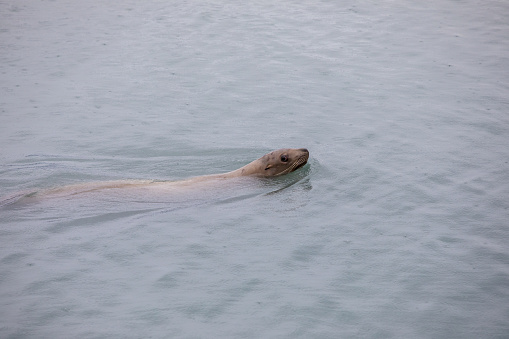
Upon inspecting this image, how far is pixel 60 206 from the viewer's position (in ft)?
26.4

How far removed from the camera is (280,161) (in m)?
9.00

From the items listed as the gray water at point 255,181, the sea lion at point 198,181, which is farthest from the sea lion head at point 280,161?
the gray water at point 255,181

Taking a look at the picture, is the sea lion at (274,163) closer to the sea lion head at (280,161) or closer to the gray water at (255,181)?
the sea lion head at (280,161)

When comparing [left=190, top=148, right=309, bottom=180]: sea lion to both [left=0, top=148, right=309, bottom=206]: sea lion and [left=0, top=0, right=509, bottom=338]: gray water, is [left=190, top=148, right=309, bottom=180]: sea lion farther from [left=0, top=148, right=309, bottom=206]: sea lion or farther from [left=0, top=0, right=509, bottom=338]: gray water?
[left=0, top=0, right=509, bottom=338]: gray water

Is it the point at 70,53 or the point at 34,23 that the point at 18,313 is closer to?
the point at 70,53

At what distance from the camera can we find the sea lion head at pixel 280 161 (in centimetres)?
899

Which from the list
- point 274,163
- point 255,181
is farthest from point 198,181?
point 274,163

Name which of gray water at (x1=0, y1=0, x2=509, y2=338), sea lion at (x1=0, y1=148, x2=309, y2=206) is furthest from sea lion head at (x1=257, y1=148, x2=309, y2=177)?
gray water at (x1=0, y1=0, x2=509, y2=338)

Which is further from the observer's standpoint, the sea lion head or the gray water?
the sea lion head

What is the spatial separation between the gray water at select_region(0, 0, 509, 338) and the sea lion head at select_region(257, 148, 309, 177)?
196mm

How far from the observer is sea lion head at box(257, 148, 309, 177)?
899cm

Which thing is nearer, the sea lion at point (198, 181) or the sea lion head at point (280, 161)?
the sea lion at point (198, 181)

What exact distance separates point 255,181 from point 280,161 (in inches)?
17.8

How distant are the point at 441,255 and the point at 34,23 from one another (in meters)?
11.6
